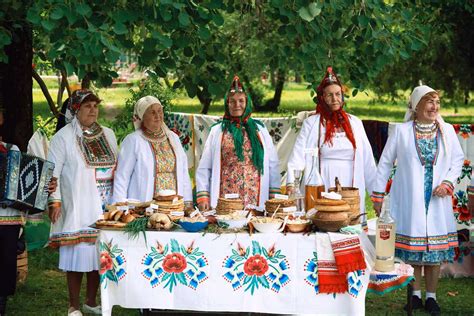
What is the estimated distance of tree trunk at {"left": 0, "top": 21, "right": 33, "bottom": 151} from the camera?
897 centimetres

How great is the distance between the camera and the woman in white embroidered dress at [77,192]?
6.55 m

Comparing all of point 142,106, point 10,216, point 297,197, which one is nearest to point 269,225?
point 297,197

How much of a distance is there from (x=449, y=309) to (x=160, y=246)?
270 centimetres

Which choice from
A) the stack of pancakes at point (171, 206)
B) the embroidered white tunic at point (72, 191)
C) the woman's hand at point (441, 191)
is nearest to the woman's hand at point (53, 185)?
the embroidered white tunic at point (72, 191)

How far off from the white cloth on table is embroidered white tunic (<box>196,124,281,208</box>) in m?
0.94

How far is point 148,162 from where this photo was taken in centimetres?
673

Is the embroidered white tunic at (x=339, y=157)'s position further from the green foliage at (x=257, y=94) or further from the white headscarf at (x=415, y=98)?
the green foliage at (x=257, y=94)

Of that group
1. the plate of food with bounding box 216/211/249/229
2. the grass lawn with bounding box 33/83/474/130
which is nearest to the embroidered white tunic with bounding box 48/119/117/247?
the plate of food with bounding box 216/211/249/229

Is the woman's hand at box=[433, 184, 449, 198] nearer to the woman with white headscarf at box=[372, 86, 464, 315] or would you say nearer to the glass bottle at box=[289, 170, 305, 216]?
the woman with white headscarf at box=[372, 86, 464, 315]

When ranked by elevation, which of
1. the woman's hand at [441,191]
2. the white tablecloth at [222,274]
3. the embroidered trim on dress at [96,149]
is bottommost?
the white tablecloth at [222,274]

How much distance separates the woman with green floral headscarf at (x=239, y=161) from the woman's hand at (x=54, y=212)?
104 cm

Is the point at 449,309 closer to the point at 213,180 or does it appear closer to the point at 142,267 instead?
the point at 213,180

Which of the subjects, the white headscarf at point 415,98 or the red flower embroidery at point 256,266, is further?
the white headscarf at point 415,98

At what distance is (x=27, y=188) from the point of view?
247 inches
